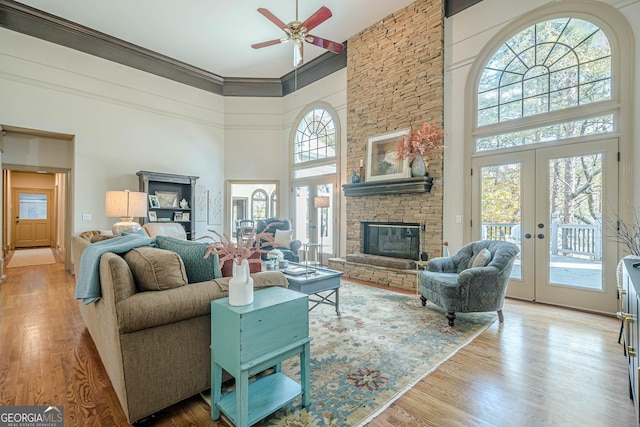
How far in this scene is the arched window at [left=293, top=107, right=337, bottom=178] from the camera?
6.68 metres

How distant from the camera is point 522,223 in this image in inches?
159

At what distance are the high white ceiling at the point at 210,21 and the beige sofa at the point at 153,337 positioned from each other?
196 inches

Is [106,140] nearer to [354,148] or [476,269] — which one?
[354,148]

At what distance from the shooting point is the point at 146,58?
632 centimetres

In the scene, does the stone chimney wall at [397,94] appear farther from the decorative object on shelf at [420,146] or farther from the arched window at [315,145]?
the arched window at [315,145]

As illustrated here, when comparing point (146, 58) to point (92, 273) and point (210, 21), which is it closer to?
point (210, 21)

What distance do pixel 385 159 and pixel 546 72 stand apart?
2484 millimetres

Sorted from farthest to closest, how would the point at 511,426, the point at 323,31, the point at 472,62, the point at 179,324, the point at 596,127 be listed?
the point at 323,31, the point at 472,62, the point at 596,127, the point at 179,324, the point at 511,426

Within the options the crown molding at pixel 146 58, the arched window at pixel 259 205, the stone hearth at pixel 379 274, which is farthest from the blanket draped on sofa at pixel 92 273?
the arched window at pixel 259 205

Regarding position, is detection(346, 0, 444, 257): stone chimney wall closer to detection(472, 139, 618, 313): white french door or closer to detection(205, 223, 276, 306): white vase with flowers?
detection(472, 139, 618, 313): white french door

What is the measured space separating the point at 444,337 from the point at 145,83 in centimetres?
728

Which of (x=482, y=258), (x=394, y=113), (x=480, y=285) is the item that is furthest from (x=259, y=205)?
(x=480, y=285)

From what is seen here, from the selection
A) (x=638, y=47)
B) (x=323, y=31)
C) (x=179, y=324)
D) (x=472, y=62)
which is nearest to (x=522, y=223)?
(x=638, y=47)

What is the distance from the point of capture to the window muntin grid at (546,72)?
3.49 m
